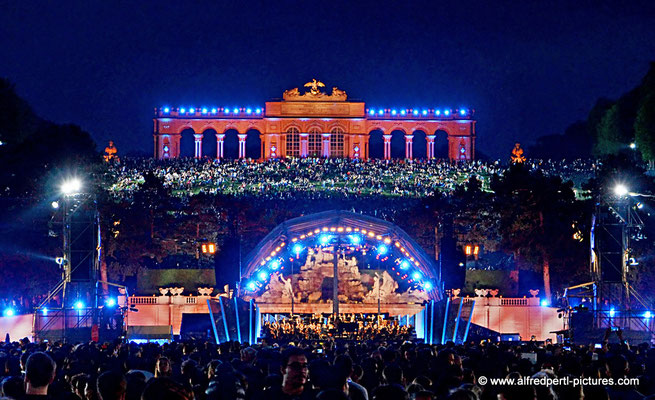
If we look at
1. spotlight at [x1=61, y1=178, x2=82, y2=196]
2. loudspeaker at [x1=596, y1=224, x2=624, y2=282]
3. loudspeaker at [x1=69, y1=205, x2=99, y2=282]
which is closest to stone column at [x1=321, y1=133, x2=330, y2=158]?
spotlight at [x1=61, y1=178, x2=82, y2=196]

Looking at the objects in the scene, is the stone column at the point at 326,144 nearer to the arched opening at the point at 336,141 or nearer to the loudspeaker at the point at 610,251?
the arched opening at the point at 336,141

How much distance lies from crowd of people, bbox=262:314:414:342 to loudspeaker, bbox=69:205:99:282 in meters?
7.60

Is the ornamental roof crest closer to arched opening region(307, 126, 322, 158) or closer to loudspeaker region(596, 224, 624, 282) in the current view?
arched opening region(307, 126, 322, 158)

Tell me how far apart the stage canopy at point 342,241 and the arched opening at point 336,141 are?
8443 cm

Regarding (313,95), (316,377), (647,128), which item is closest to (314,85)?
(313,95)

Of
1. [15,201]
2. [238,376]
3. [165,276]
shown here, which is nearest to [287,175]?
[15,201]

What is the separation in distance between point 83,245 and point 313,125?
89.4 m

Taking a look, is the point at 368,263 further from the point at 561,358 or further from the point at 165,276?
the point at 561,358

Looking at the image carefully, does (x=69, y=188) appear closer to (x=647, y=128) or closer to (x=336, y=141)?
(x=647, y=128)

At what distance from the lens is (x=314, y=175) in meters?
87.9

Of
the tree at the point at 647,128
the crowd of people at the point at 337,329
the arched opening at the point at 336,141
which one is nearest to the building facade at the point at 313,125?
the arched opening at the point at 336,141

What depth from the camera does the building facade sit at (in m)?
121

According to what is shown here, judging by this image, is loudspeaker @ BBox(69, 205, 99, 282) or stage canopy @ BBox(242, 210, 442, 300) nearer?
loudspeaker @ BBox(69, 205, 99, 282)

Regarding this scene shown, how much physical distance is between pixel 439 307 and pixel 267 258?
592 centimetres
